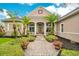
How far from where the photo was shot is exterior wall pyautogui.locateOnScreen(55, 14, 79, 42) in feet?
29.8

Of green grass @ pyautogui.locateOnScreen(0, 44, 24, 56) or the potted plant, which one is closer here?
green grass @ pyautogui.locateOnScreen(0, 44, 24, 56)

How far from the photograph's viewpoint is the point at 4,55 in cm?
911

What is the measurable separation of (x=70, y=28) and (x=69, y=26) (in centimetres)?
7

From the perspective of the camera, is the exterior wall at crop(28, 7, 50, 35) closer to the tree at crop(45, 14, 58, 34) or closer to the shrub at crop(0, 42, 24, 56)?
the tree at crop(45, 14, 58, 34)

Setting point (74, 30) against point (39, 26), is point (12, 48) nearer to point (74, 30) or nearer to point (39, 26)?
point (39, 26)

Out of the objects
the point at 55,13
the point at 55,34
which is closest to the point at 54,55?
the point at 55,34

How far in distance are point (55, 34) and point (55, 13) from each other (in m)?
0.59

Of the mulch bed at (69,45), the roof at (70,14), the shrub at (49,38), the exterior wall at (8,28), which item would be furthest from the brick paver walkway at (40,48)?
the roof at (70,14)

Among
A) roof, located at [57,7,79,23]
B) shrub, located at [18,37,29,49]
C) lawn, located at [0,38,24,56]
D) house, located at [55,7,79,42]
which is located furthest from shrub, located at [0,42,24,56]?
roof, located at [57,7,79,23]

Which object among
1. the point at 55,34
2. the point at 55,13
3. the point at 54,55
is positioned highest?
the point at 55,13

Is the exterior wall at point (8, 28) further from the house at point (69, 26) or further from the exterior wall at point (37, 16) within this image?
the house at point (69, 26)

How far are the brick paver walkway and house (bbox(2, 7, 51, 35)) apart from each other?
215 mm

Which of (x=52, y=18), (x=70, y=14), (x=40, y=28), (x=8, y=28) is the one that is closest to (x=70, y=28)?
(x=70, y=14)

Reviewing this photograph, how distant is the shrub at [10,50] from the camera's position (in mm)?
9094
